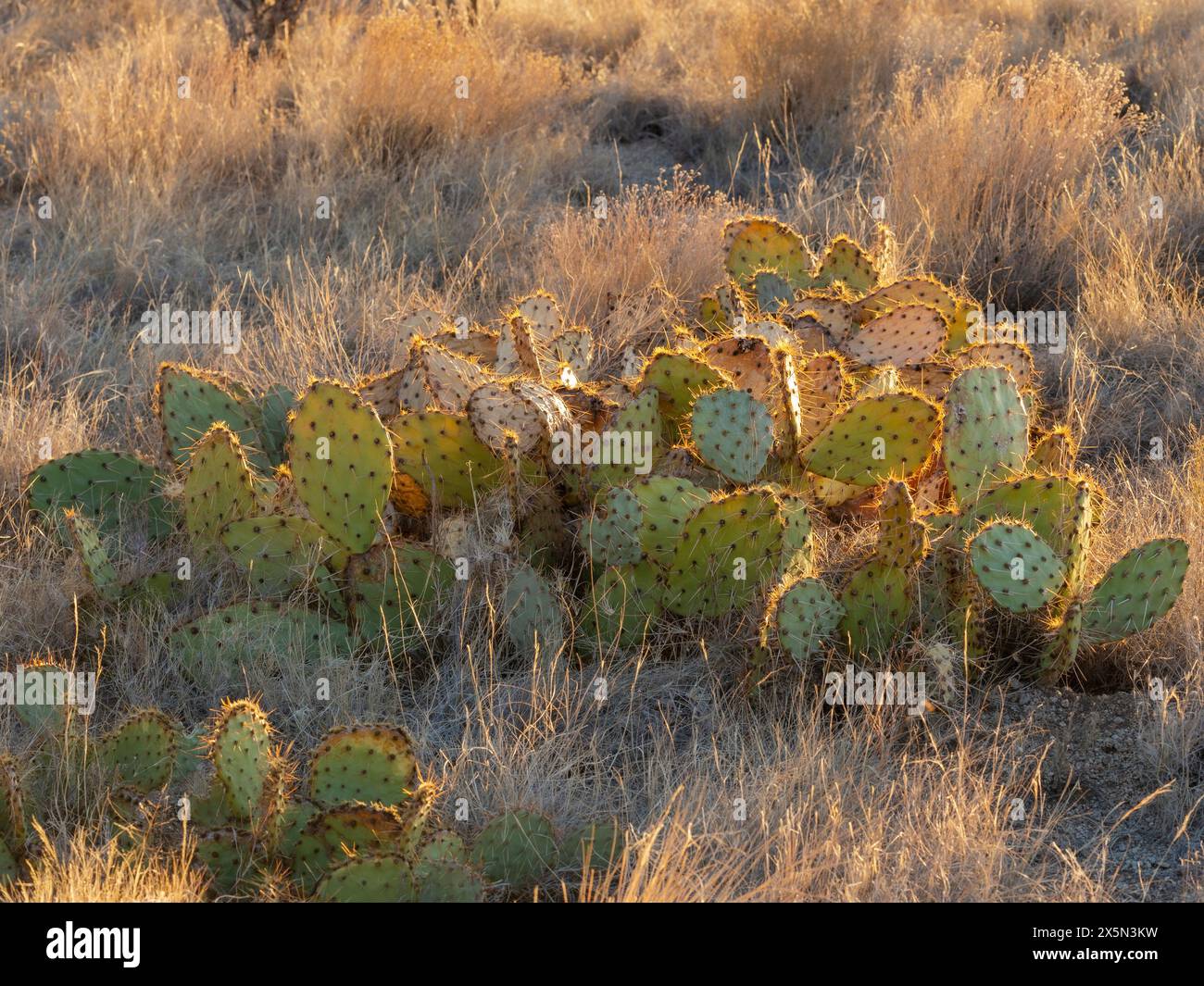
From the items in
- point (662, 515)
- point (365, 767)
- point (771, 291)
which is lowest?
point (365, 767)

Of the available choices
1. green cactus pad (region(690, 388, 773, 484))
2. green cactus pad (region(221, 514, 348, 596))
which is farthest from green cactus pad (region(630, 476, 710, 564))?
green cactus pad (region(221, 514, 348, 596))

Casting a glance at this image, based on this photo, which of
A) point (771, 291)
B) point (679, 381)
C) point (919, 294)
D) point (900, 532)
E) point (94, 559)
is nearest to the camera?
point (900, 532)

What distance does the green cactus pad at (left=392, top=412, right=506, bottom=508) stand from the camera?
3.48 meters

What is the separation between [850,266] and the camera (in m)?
4.61

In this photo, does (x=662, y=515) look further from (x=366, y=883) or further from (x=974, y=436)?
(x=366, y=883)

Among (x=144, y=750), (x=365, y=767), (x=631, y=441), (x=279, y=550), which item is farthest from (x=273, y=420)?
(x=365, y=767)

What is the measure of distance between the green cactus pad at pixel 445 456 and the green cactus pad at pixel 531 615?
0.31 meters

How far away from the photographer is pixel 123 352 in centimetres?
500

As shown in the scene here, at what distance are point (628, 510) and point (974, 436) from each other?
94cm

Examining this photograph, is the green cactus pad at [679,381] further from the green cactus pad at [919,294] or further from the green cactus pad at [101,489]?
the green cactus pad at [101,489]

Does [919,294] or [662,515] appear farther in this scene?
[919,294]

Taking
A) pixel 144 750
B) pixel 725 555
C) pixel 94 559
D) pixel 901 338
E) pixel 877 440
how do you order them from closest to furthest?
pixel 144 750
pixel 725 555
pixel 94 559
pixel 877 440
pixel 901 338

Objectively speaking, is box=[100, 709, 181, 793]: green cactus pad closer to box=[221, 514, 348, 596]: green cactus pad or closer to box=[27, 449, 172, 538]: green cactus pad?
box=[221, 514, 348, 596]: green cactus pad

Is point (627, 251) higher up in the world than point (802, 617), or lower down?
higher up
